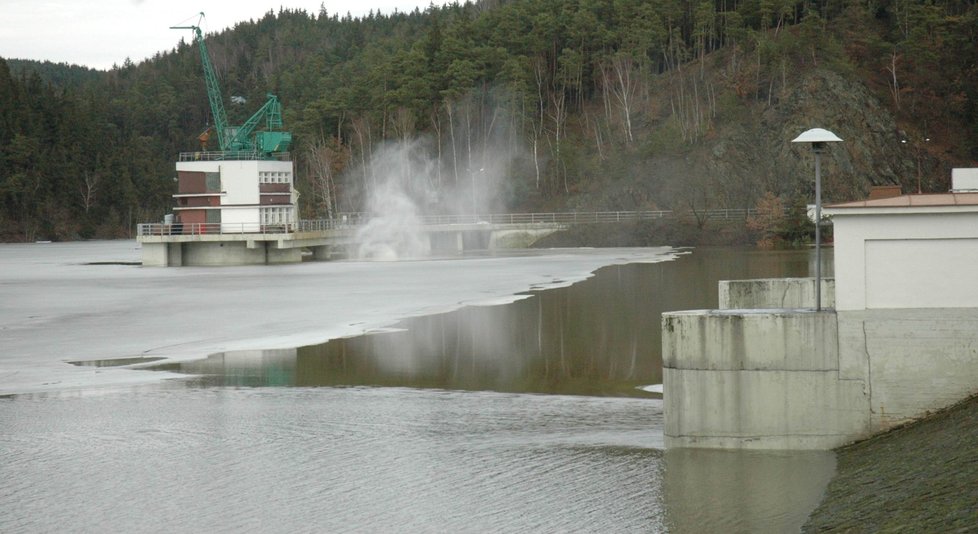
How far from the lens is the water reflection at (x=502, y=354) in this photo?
Answer: 23547 mm

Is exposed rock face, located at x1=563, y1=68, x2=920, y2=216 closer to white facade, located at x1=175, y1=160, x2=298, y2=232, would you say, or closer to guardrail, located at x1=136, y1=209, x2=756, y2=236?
guardrail, located at x1=136, y1=209, x2=756, y2=236

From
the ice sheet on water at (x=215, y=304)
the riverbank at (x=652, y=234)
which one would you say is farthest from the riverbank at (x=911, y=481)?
the riverbank at (x=652, y=234)

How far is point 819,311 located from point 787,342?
2.14 ft

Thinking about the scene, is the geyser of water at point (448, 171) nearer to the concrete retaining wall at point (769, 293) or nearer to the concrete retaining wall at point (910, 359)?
the concrete retaining wall at point (769, 293)

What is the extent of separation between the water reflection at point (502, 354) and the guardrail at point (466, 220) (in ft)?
166

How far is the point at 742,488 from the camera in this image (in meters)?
14.3

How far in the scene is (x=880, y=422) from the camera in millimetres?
15531

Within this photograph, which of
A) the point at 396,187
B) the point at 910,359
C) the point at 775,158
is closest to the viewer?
the point at 910,359

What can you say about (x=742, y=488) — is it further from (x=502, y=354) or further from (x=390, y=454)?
(x=502, y=354)

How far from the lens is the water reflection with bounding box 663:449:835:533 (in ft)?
42.8

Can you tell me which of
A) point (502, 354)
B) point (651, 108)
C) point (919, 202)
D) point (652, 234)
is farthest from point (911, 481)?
point (651, 108)

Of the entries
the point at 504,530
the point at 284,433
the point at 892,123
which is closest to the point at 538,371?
the point at 284,433

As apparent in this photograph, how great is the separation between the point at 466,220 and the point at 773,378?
97.0 metres

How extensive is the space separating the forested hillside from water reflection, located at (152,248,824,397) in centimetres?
6529
